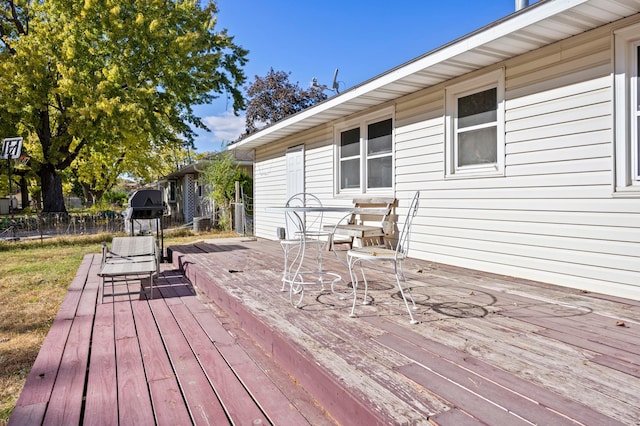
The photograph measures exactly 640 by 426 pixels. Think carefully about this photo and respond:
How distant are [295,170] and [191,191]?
12.3 meters

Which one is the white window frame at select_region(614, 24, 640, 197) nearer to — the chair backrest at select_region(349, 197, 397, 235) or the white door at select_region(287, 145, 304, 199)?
the chair backrest at select_region(349, 197, 397, 235)

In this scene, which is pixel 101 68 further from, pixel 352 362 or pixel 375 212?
pixel 352 362

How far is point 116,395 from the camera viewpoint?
203 centimetres

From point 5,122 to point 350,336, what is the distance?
1568 cm

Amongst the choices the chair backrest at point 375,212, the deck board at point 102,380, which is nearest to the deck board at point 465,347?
the deck board at point 102,380

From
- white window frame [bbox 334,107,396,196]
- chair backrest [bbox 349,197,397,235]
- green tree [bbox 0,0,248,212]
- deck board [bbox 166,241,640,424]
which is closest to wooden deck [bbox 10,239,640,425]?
deck board [bbox 166,241,640,424]

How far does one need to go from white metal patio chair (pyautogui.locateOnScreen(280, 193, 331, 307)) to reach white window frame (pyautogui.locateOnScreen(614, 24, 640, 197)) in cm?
247

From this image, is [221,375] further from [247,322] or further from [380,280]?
[380,280]

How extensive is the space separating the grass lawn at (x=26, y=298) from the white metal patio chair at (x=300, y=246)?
1863mm

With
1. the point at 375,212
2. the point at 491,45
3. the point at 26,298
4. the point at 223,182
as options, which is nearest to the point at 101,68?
the point at 223,182

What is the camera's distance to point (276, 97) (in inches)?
885

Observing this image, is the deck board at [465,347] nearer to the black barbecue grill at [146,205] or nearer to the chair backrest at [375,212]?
the chair backrest at [375,212]

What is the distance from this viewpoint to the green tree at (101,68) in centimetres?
1195

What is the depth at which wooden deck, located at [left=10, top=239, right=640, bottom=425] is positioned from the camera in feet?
5.22
